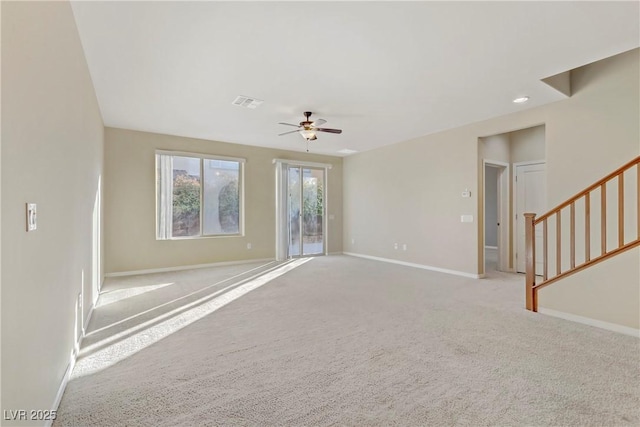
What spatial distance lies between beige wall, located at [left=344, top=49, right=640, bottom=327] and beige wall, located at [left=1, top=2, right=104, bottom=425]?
15.6ft

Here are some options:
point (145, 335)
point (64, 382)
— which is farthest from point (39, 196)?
point (145, 335)

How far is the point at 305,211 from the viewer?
820 centimetres

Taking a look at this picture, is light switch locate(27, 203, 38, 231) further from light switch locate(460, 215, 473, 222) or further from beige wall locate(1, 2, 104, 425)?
light switch locate(460, 215, 473, 222)

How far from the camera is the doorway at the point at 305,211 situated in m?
7.91

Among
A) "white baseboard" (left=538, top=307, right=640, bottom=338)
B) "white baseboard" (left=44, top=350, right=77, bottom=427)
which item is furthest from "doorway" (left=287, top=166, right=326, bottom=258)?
"white baseboard" (left=44, top=350, right=77, bottom=427)

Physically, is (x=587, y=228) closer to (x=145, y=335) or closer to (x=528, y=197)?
(x=528, y=197)

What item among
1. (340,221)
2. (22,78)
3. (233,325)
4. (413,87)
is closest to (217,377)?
(233,325)

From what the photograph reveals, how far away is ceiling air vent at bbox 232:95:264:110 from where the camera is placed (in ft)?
13.7

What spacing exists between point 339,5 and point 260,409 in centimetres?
276

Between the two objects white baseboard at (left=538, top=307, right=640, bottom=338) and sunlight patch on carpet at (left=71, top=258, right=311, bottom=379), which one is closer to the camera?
sunlight patch on carpet at (left=71, top=258, right=311, bottom=379)

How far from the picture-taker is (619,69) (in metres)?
3.56

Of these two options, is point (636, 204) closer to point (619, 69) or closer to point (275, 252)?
point (619, 69)

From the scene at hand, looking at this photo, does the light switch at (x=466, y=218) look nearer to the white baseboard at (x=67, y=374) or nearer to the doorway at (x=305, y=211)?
the doorway at (x=305, y=211)

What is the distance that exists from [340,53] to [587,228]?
10.3 feet
